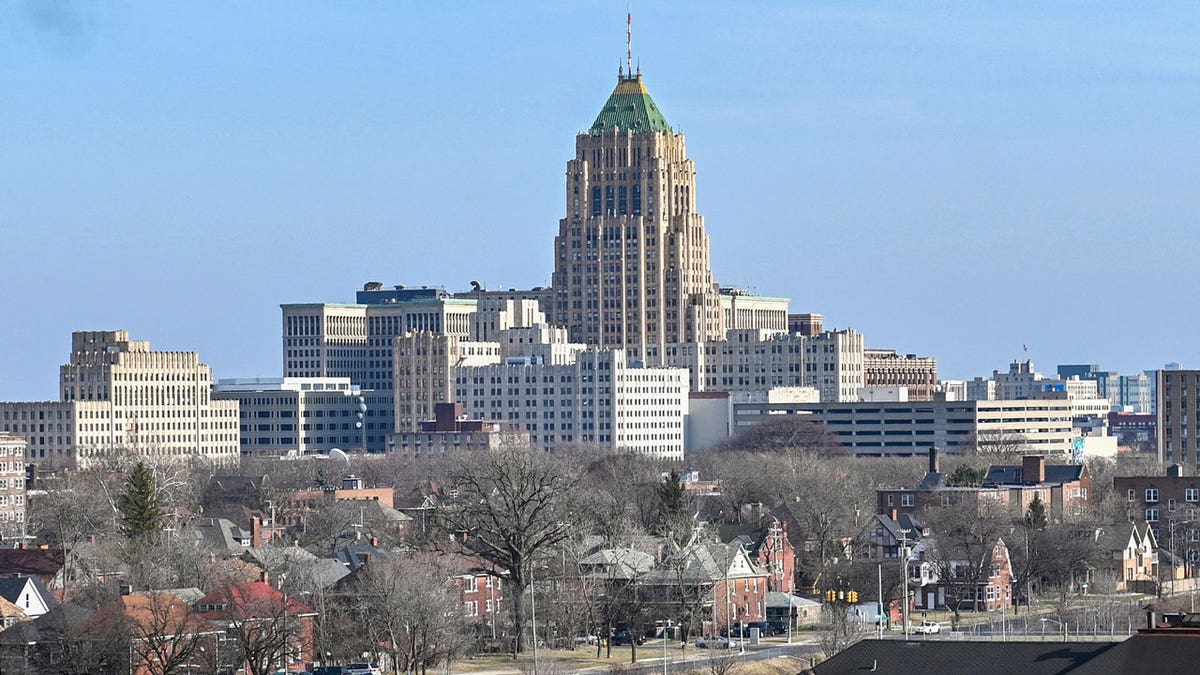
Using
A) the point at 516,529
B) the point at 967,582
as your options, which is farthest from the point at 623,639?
the point at 967,582

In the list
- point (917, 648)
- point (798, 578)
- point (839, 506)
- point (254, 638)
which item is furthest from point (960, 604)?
point (917, 648)

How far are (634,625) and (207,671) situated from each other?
26290mm

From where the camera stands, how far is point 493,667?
11494 centimetres

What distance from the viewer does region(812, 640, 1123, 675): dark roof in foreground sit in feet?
236

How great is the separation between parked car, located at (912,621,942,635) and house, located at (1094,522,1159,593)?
24.6 meters

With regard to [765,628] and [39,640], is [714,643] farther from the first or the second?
[39,640]

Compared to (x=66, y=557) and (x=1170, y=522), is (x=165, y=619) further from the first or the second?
(x=1170, y=522)

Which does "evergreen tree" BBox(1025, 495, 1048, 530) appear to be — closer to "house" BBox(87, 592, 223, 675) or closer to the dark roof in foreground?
"house" BBox(87, 592, 223, 675)

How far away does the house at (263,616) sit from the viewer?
10619 centimetres

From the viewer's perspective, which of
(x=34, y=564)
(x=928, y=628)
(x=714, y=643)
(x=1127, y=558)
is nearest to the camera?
(x=714, y=643)

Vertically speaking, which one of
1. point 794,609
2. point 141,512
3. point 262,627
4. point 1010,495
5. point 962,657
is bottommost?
point 794,609

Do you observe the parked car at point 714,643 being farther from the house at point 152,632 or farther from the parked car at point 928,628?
the house at point 152,632

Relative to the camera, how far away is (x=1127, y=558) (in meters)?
163

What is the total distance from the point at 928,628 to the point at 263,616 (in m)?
34.6
